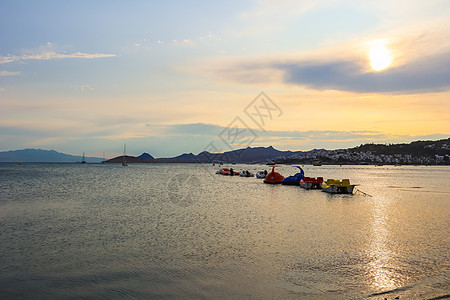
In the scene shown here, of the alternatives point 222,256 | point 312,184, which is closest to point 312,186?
point 312,184

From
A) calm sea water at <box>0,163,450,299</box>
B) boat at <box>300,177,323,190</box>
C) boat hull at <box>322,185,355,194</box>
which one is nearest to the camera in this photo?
calm sea water at <box>0,163,450,299</box>

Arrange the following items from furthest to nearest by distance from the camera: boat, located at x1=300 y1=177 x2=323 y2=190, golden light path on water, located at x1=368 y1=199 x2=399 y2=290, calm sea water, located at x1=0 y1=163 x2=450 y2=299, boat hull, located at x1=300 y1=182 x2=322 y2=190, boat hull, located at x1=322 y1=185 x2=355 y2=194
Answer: boat, located at x1=300 y1=177 x2=323 y2=190, boat hull, located at x1=300 y1=182 x2=322 y2=190, boat hull, located at x1=322 y1=185 x2=355 y2=194, golden light path on water, located at x1=368 y1=199 x2=399 y2=290, calm sea water, located at x1=0 y1=163 x2=450 y2=299

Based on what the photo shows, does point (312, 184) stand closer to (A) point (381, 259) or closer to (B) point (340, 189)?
(B) point (340, 189)

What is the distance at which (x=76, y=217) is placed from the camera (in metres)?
32.7

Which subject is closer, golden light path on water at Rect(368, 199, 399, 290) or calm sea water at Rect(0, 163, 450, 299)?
calm sea water at Rect(0, 163, 450, 299)

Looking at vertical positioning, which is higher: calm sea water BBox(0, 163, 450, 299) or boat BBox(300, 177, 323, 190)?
boat BBox(300, 177, 323, 190)

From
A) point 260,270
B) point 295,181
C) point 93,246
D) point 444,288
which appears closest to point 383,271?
point 444,288

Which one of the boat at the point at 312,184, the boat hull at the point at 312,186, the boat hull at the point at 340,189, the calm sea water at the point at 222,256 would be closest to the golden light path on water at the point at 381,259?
the calm sea water at the point at 222,256

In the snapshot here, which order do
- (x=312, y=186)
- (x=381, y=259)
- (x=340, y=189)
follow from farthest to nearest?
1. (x=312, y=186)
2. (x=340, y=189)
3. (x=381, y=259)

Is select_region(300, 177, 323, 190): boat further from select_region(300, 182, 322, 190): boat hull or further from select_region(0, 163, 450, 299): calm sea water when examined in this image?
select_region(0, 163, 450, 299): calm sea water

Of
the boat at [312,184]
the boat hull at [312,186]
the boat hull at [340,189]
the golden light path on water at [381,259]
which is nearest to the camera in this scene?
the golden light path on water at [381,259]

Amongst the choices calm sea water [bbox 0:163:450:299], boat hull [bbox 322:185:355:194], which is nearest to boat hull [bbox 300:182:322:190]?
boat hull [bbox 322:185:355:194]

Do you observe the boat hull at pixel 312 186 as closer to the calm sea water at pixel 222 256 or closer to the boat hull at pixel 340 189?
the boat hull at pixel 340 189

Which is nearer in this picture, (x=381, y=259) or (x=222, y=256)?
(x=381, y=259)
